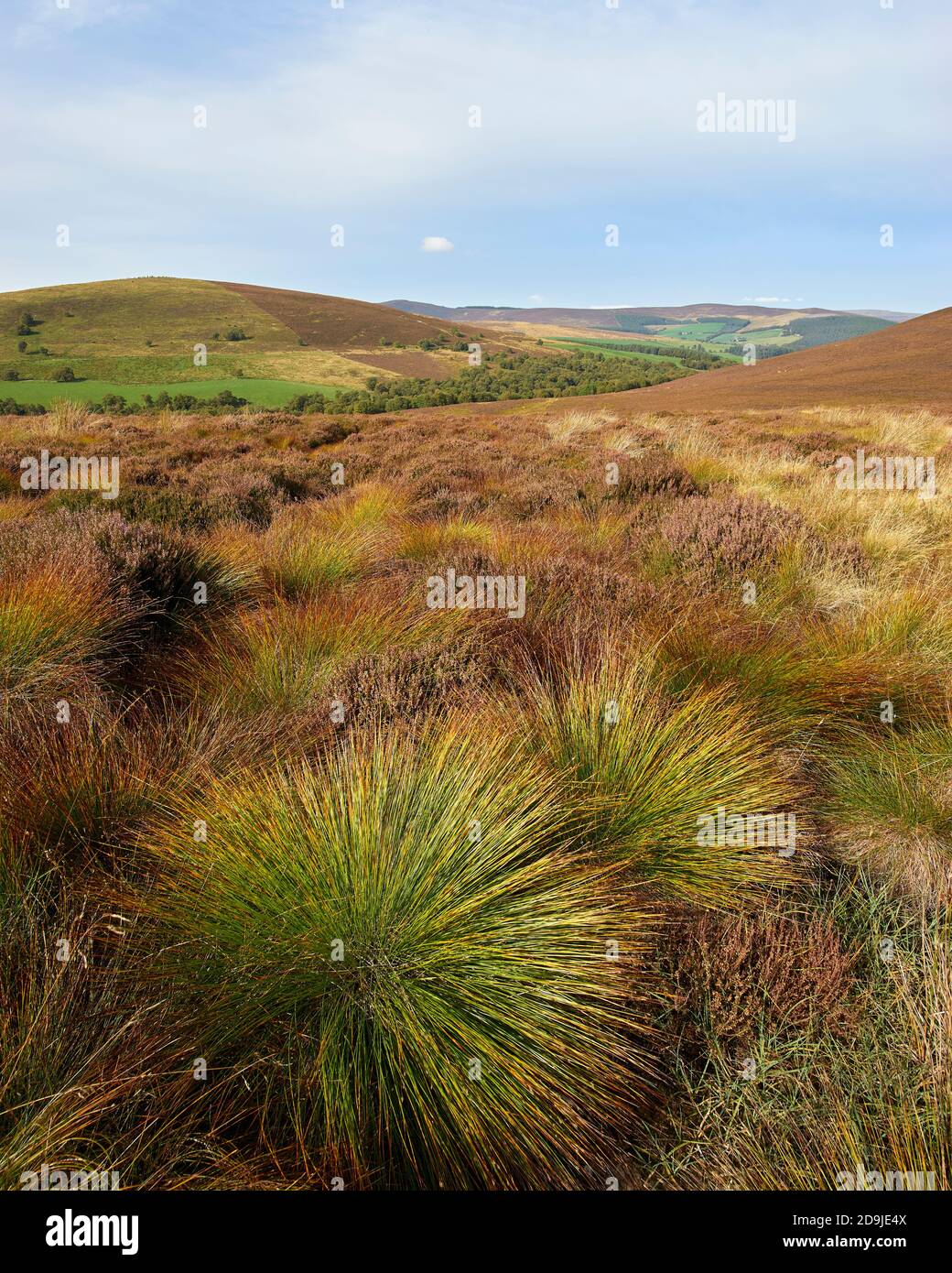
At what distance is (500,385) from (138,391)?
26.2m

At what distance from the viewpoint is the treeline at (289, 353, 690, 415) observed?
35.6m

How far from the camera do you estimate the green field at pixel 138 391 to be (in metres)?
36.2

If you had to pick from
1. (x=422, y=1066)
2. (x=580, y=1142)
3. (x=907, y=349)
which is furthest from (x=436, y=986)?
(x=907, y=349)

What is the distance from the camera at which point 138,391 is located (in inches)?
1778

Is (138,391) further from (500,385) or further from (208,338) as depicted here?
(208,338)

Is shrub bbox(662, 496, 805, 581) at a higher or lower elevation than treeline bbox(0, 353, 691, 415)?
lower

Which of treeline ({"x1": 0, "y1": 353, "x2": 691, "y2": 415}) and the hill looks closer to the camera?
treeline ({"x1": 0, "y1": 353, "x2": 691, "y2": 415})

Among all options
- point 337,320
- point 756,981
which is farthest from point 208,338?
point 756,981

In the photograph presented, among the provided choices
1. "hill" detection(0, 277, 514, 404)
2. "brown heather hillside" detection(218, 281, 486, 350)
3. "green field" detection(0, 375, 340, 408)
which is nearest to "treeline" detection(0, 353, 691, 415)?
"green field" detection(0, 375, 340, 408)

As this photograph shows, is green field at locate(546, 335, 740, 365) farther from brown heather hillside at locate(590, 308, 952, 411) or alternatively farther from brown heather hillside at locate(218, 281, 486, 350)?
brown heather hillside at locate(590, 308, 952, 411)

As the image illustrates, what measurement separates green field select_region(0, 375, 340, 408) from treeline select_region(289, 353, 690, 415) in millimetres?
3087

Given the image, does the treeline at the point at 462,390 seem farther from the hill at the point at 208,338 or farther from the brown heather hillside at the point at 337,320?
the brown heather hillside at the point at 337,320

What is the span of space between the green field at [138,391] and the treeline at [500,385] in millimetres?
3087
